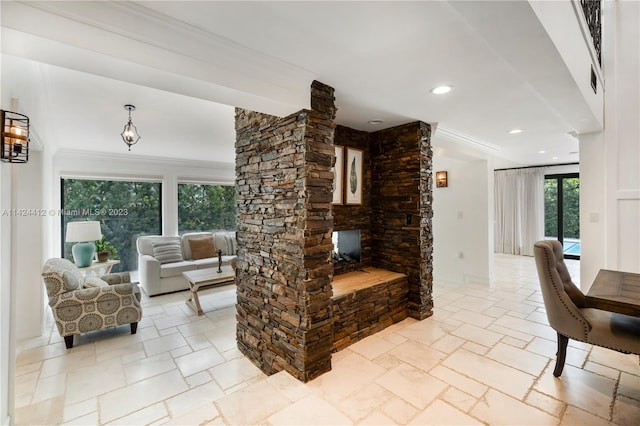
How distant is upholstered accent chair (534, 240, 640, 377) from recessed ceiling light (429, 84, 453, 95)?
1.43 metres

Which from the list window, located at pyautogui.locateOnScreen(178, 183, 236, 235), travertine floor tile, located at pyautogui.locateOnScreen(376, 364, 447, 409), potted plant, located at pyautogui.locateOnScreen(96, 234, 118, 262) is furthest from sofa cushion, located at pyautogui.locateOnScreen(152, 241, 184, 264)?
travertine floor tile, located at pyautogui.locateOnScreen(376, 364, 447, 409)

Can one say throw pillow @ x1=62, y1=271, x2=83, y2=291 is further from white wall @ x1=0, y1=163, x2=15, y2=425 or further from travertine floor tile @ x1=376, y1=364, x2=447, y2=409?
travertine floor tile @ x1=376, y1=364, x2=447, y2=409

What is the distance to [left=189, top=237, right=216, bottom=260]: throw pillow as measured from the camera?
19.2 feet

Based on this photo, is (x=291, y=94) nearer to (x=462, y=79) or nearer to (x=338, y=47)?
(x=338, y=47)

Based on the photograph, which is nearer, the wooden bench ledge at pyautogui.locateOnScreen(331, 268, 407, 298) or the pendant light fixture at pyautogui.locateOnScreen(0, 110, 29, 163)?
the pendant light fixture at pyautogui.locateOnScreen(0, 110, 29, 163)

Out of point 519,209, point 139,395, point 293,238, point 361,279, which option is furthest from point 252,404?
point 519,209

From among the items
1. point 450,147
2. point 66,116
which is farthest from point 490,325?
point 66,116

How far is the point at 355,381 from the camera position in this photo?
7.30 feet

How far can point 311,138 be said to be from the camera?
2.21 m

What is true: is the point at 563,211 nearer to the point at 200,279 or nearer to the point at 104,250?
the point at 200,279

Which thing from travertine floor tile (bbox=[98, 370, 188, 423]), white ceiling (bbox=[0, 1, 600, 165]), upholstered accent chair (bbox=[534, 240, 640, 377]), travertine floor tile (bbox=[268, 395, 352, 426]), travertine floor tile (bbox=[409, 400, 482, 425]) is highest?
white ceiling (bbox=[0, 1, 600, 165])

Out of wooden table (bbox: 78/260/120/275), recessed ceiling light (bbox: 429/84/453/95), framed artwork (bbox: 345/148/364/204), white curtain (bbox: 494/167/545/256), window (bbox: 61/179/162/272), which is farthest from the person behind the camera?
white curtain (bbox: 494/167/545/256)

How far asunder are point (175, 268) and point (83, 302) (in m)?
1.99

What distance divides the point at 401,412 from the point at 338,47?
7.77 feet
